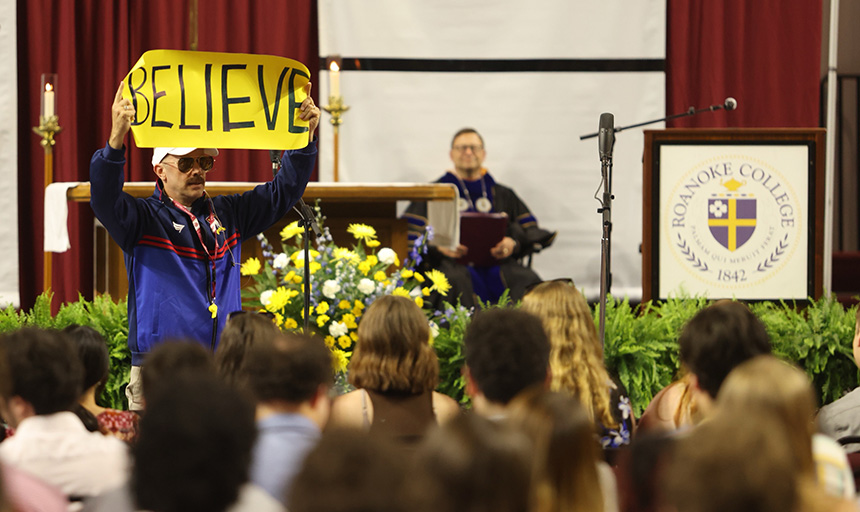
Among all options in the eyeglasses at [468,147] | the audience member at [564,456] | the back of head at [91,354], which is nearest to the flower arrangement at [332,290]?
the back of head at [91,354]

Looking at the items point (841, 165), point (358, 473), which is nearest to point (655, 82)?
point (841, 165)

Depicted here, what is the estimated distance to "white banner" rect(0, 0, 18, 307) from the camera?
7.18m

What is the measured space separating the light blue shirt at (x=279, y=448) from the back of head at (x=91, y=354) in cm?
100

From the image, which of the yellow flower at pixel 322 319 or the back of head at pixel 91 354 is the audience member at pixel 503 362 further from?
the yellow flower at pixel 322 319

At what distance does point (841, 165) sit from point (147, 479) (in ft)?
26.6

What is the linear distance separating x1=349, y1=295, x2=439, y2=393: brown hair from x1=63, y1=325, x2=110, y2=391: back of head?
0.75m

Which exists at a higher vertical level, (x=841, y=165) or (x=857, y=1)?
(x=857, y=1)

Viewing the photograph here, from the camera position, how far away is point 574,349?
9.66 ft

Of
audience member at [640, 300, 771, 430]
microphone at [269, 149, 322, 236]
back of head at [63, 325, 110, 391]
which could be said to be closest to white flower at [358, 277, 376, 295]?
microphone at [269, 149, 322, 236]

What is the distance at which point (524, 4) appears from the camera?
759 cm

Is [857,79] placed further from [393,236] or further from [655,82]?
[393,236]

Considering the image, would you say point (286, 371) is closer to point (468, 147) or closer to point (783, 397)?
point (783, 397)

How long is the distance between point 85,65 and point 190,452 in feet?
21.4

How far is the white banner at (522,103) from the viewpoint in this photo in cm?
751
